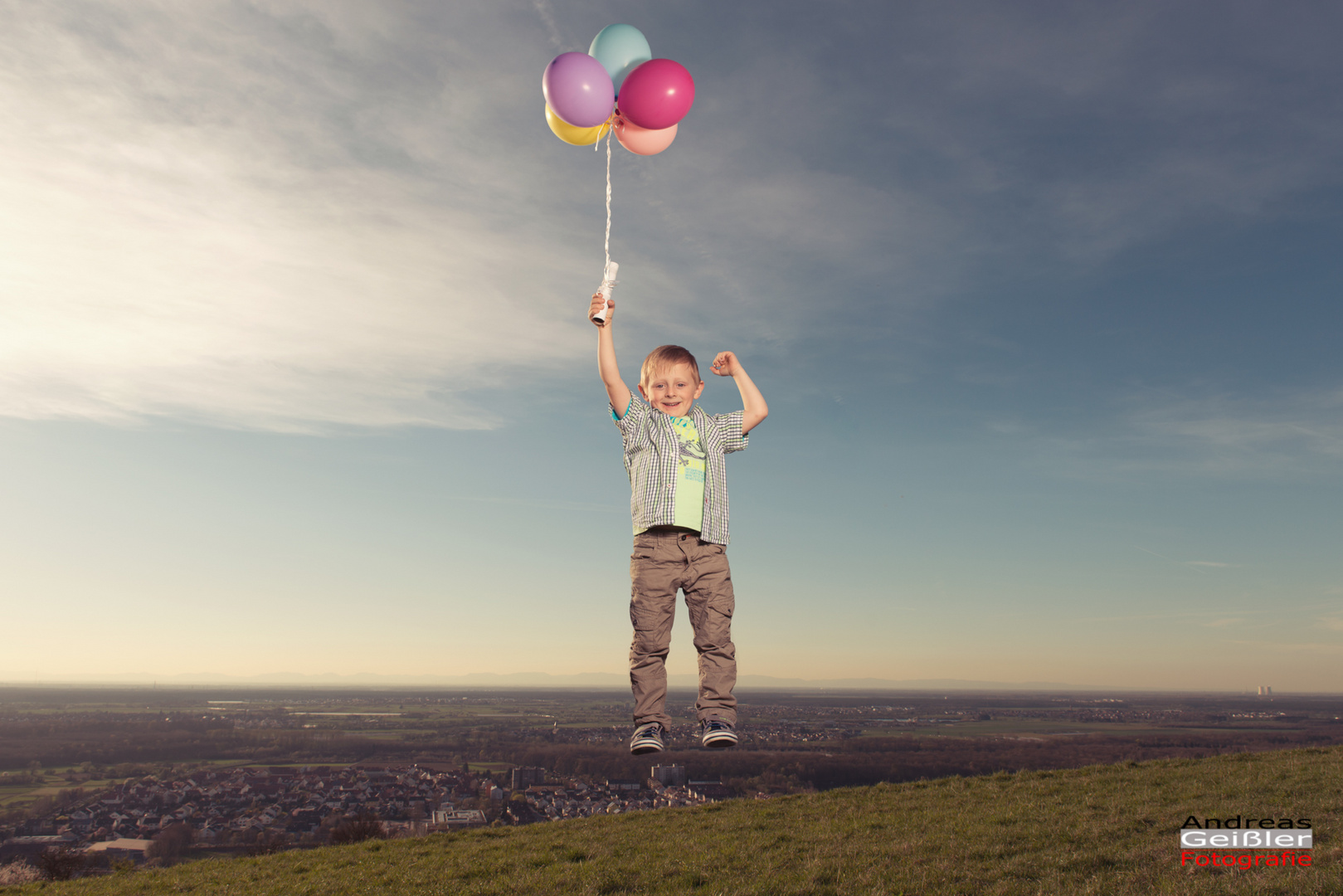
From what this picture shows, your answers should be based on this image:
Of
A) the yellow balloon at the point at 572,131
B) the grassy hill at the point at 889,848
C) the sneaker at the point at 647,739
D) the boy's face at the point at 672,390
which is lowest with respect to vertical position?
the grassy hill at the point at 889,848

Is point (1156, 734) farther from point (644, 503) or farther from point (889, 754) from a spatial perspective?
point (644, 503)

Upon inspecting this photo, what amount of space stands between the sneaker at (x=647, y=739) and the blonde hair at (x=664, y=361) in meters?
2.37

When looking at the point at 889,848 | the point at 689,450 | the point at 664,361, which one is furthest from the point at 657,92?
the point at 889,848

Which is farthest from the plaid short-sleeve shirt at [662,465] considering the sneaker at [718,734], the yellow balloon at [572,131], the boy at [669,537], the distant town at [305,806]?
the distant town at [305,806]

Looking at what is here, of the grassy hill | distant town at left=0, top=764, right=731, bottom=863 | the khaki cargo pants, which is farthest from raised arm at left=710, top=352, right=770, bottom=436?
distant town at left=0, top=764, right=731, bottom=863

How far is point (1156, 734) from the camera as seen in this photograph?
86562 millimetres

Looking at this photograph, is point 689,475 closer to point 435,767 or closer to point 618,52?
point 618,52

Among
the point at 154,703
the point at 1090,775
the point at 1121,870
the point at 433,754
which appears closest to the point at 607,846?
the point at 1121,870

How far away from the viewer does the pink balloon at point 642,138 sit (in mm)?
5320

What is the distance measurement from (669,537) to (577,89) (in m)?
3.17

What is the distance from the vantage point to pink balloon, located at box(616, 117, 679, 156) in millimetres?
5320

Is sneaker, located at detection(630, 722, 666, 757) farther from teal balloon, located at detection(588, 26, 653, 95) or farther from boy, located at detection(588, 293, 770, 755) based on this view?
teal balloon, located at detection(588, 26, 653, 95)

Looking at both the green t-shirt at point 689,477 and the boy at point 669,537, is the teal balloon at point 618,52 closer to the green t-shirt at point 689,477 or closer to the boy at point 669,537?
the boy at point 669,537

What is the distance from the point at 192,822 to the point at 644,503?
210 ft
